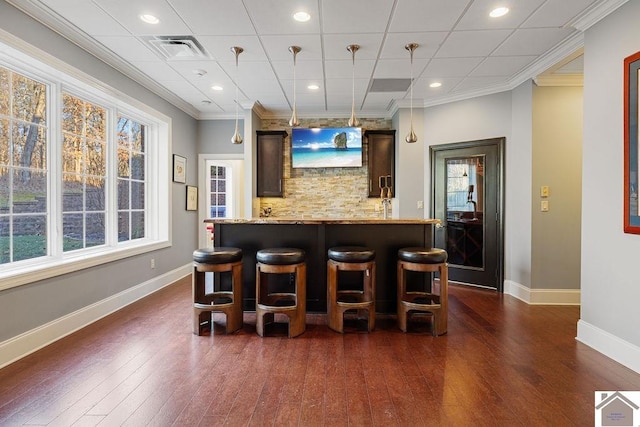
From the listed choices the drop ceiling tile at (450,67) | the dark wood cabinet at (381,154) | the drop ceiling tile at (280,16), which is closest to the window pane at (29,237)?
the drop ceiling tile at (280,16)

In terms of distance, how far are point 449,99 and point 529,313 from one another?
309 cm

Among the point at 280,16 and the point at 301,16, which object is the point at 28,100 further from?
the point at 301,16

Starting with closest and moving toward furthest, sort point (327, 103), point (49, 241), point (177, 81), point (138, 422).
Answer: point (138, 422) < point (49, 241) < point (177, 81) < point (327, 103)

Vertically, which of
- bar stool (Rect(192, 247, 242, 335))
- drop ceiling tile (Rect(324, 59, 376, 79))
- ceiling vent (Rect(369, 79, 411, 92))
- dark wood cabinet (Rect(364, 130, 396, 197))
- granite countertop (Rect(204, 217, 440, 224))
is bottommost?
bar stool (Rect(192, 247, 242, 335))

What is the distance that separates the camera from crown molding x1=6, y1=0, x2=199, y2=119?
101 inches

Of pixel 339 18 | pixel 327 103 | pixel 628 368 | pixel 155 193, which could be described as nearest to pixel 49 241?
pixel 155 193

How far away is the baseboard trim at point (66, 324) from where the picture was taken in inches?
96.0

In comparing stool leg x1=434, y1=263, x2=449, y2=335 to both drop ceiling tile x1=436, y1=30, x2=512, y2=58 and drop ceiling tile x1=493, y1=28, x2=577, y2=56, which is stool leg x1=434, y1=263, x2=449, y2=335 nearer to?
drop ceiling tile x1=436, y1=30, x2=512, y2=58

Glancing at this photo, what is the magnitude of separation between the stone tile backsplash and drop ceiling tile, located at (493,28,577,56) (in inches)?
97.3

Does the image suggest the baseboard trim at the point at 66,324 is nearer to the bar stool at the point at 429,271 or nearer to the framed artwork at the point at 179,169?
the framed artwork at the point at 179,169

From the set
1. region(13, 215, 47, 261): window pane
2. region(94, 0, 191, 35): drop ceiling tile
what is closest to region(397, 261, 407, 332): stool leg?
region(94, 0, 191, 35): drop ceiling tile

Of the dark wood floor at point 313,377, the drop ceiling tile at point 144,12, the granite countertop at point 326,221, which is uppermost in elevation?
the drop ceiling tile at point 144,12

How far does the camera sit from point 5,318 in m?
2.40

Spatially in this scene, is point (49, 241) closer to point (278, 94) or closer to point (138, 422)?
point (138, 422)
